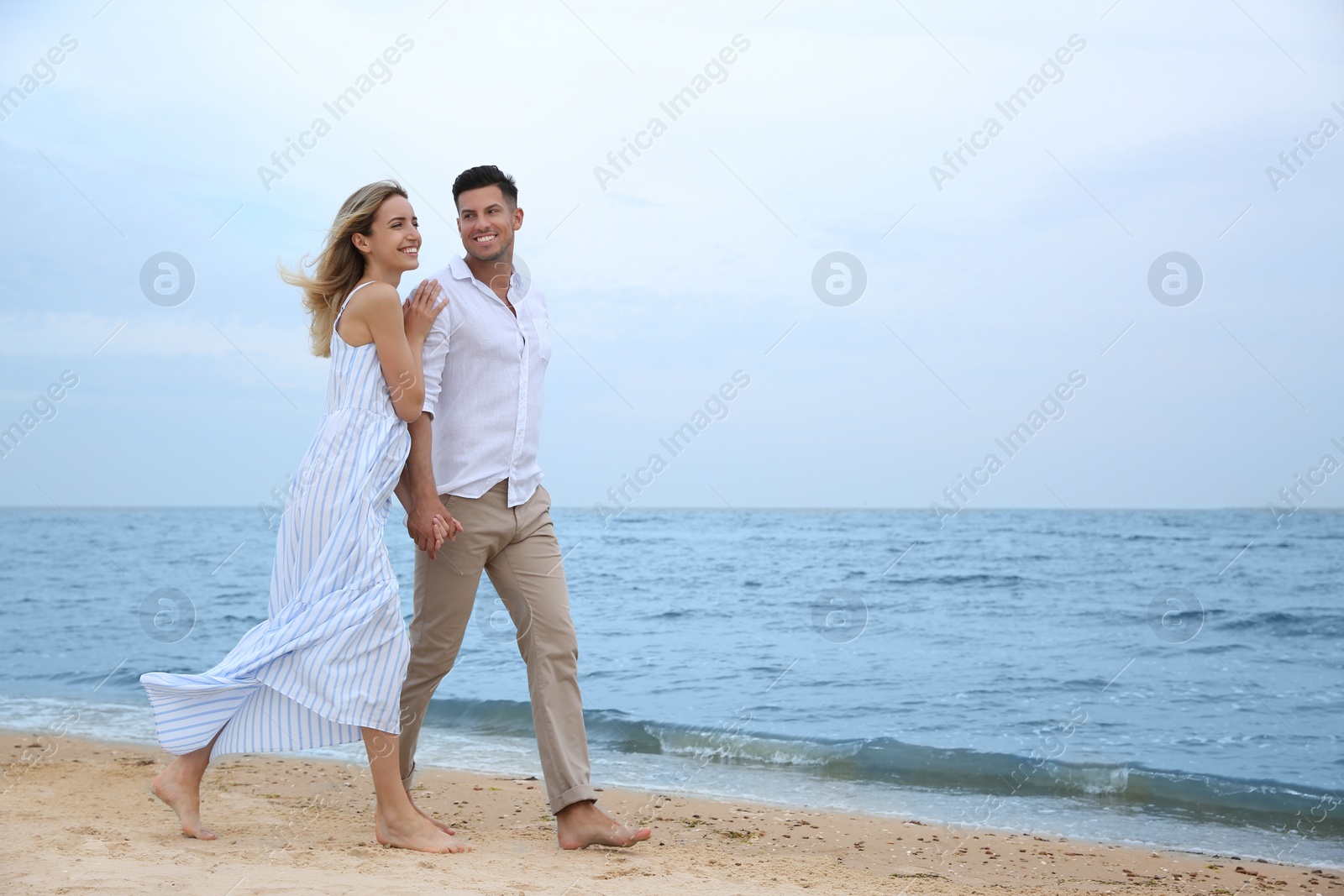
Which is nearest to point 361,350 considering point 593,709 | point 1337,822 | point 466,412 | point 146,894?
point 466,412

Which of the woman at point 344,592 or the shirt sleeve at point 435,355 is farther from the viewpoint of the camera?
the shirt sleeve at point 435,355

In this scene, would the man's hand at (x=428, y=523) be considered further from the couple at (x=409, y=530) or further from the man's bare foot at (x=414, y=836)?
the man's bare foot at (x=414, y=836)

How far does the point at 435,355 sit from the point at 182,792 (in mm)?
1506

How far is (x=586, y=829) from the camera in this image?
3.25 m

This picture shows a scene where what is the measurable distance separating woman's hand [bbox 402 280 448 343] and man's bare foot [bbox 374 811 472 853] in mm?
1465

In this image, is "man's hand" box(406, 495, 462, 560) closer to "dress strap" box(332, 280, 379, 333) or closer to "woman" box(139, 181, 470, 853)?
"woman" box(139, 181, 470, 853)

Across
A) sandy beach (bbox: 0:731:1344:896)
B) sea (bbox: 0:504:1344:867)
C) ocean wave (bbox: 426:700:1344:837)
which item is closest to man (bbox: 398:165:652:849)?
sandy beach (bbox: 0:731:1344:896)

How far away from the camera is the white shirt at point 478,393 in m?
3.21

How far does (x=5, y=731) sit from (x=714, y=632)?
6264mm

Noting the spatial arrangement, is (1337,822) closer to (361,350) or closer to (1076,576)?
(361,350)

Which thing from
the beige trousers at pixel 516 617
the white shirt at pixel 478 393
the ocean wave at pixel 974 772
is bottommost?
the ocean wave at pixel 974 772

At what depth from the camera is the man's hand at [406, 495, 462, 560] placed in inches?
121

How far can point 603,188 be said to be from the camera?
5.85 meters

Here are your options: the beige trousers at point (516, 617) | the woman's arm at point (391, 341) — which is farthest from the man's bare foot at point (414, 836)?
the woman's arm at point (391, 341)
